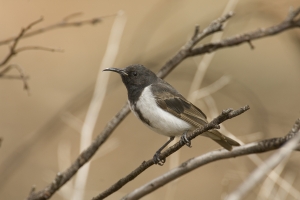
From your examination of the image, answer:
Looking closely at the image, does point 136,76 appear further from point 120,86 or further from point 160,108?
point 120,86

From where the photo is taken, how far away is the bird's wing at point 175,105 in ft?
10.9

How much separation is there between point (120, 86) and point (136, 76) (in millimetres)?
4715

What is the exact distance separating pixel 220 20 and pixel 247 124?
159 inches

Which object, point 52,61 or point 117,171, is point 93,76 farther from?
point 117,171

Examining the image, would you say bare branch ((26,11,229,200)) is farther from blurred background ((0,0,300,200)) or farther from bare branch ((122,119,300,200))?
blurred background ((0,0,300,200))

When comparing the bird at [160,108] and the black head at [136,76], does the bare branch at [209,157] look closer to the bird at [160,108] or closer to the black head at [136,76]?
the bird at [160,108]

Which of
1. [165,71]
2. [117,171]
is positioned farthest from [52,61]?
[165,71]

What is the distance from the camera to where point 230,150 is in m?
2.90

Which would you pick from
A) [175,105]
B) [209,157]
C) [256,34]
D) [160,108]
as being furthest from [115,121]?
[256,34]

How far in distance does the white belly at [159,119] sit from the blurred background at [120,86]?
85.8 inches

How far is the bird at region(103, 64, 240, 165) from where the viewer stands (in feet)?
10.5

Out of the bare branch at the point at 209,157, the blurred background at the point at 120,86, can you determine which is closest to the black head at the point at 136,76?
the bare branch at the point at 209,157

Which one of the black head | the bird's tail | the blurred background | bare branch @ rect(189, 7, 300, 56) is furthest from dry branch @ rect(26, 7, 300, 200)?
the blurred background

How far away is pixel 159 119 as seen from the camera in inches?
126
